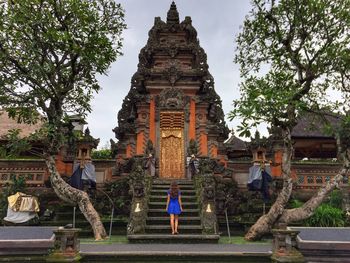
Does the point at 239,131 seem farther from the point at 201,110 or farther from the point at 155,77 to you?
the point at 155,77

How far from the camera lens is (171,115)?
14.5 m

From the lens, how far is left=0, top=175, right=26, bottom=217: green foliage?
435 inches

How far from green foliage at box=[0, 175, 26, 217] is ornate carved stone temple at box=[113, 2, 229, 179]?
4237mm

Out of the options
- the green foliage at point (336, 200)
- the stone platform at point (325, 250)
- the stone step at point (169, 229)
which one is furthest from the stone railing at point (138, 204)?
the green foliage at point (336, 200)

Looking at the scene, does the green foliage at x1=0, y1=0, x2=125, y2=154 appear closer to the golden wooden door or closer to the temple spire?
the golden wooden door

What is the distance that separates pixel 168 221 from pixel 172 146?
4983 millimetres

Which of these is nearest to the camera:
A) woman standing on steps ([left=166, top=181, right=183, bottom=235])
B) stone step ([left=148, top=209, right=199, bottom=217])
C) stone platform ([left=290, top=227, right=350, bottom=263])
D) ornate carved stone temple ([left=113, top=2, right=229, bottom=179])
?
stone platform ([left=290, top=227, right=350, bottom=263])

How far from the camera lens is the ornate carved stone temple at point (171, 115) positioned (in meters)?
14.2

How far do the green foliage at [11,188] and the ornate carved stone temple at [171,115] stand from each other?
167 inches

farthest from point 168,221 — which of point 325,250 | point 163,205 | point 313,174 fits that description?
point 313,174

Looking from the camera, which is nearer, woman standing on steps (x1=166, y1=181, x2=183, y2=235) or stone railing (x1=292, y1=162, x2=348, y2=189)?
woman standing on steps (x1=166, y1=181, x2=183, y2=235)

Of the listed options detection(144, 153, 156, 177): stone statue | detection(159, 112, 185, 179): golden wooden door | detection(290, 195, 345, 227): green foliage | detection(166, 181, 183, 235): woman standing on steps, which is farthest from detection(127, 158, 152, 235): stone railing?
detection(290, 195, 345, 227): green foliage

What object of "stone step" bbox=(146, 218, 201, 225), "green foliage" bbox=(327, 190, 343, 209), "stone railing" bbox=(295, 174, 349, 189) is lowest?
"stone step" bbox=(146, 218, 201, 225)

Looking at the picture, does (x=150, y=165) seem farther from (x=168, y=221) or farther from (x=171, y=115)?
(x=168, y=221)
